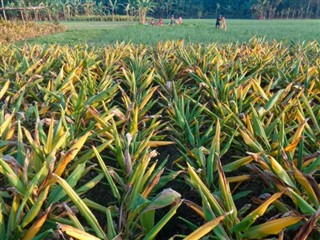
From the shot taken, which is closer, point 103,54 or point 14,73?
point 14,73

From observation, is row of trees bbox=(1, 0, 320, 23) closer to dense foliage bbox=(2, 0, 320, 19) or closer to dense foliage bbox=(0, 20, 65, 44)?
dense foliage bbox=(2, 0, 320, 19)

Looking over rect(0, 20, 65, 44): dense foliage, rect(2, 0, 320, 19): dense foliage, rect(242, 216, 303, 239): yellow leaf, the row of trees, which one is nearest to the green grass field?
rect(0, 20, 65, 44): dense foliage

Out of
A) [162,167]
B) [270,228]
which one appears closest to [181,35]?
[162,167]

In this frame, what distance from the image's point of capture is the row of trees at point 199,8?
48.1 meters

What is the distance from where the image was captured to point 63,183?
107 cm

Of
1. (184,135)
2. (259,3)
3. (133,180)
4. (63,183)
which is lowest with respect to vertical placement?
(259,3)

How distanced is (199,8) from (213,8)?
5.71 meters

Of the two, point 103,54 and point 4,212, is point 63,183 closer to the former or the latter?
point 4,212

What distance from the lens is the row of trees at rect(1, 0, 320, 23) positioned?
48.1 m

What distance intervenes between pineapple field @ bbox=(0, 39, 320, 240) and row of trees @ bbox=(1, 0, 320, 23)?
38.3 m

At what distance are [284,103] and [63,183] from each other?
165 centimetres

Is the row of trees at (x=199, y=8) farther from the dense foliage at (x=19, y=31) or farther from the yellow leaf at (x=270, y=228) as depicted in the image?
the yellow leaf at (x=270, y=228)

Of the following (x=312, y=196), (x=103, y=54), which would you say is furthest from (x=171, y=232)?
(x=103, y=54)

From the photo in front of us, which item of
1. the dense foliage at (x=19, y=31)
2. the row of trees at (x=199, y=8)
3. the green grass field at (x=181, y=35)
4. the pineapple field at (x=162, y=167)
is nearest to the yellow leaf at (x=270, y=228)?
the pineapple field at (x=162, y=167)
